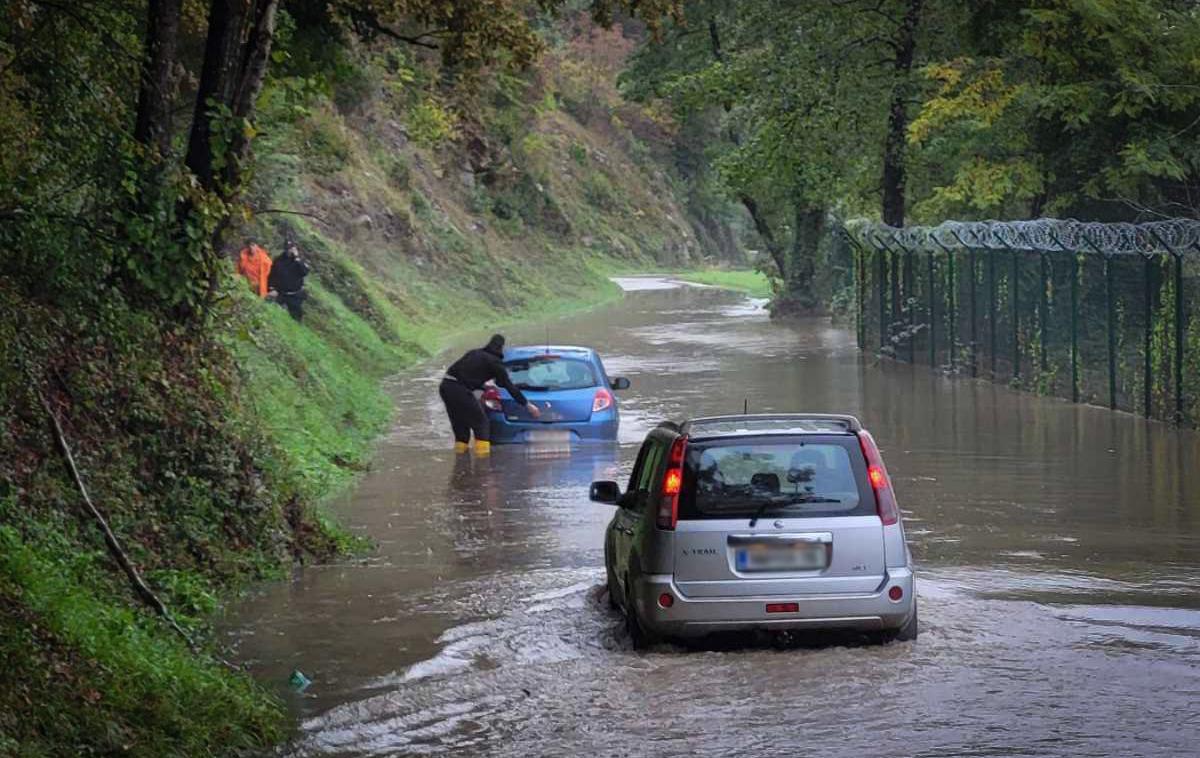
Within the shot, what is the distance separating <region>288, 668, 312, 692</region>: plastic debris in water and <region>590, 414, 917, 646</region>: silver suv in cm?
183

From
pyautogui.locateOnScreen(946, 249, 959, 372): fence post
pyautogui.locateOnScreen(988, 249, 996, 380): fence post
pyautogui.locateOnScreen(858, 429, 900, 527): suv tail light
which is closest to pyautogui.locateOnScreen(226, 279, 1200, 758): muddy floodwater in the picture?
pyautogui.locateOnScreen(858, 429, 900, 527): suv tail light

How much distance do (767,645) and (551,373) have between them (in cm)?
1169

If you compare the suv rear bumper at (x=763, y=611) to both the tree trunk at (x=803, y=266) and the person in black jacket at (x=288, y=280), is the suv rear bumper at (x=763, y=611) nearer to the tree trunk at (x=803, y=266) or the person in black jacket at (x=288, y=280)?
the person in black jacket at (x=288, y=280)

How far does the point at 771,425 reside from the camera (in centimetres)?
Answer: 1036

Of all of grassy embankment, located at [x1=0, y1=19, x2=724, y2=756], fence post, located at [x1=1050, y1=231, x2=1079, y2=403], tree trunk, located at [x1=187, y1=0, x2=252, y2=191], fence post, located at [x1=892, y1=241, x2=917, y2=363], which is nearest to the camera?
grassy embankment, located at [x1=0, y1=19, x2=724, y2=756]

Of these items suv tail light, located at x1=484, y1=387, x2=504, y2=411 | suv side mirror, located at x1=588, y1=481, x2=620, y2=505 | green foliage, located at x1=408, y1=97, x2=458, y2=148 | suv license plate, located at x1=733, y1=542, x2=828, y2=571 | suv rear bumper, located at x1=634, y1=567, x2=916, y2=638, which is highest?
green foliage, located at x1=408, y1=97, x2=458, y2=148

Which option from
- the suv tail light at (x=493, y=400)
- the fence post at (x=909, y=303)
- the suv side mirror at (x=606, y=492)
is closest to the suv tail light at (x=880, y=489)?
the suv side mirror at (x=606, y=492)

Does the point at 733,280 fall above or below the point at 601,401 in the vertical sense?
below

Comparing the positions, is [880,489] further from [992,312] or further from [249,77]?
[992,312]

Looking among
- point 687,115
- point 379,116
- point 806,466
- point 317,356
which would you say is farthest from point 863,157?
point 806,466

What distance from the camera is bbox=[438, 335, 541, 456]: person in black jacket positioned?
2094cm

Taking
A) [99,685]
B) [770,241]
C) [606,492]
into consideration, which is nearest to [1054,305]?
[606,492]

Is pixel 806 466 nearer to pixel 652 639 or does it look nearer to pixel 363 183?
pixel 652 639

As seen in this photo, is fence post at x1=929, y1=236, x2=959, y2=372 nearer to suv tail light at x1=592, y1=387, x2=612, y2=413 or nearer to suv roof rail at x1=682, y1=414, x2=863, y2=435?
suv tail light at x1=592, y1=387, x2=612, y2=413
